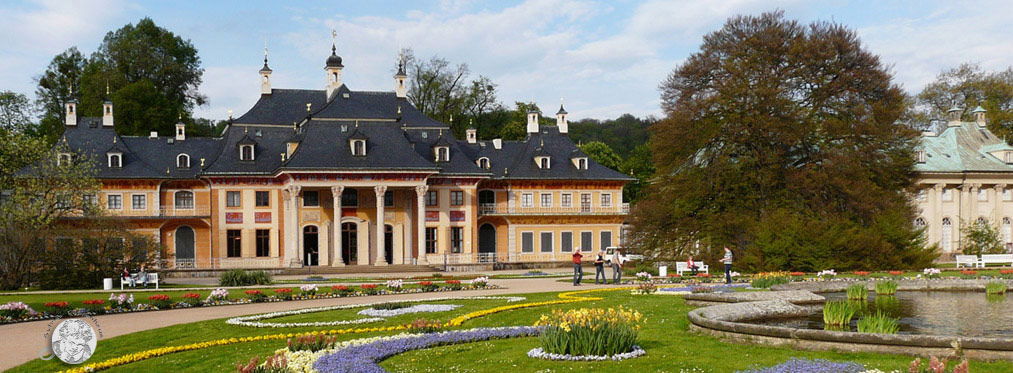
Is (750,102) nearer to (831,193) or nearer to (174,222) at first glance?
(831,193)

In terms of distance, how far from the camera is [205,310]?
2427 centimetres

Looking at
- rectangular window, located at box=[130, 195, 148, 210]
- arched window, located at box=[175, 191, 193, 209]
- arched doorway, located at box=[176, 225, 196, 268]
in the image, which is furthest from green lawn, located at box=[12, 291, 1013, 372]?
A: rectangular window, located at box=[130, 195, 148, 210]

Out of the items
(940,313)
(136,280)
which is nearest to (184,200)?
(136,280)

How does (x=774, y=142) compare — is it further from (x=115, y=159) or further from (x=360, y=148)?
(x=115, y=159)

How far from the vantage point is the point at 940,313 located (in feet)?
59.8

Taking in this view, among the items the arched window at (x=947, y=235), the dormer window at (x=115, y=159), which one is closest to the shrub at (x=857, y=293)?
the dormer window at (x=115, y=159)

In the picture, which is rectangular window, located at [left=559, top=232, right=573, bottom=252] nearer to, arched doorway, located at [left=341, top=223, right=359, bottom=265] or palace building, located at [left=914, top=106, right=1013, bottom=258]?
arched doorway, located at [left=341, top=223, right=359, bottom=265]

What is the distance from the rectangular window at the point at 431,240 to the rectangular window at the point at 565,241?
26.9ft

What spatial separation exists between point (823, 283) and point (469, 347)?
14.8m

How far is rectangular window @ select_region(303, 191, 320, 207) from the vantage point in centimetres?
5181

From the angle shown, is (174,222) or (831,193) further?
(174,222)

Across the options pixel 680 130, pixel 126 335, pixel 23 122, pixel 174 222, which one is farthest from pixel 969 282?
pixel 23 122

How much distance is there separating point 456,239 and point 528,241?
482 cm

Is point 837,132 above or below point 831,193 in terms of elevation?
above
